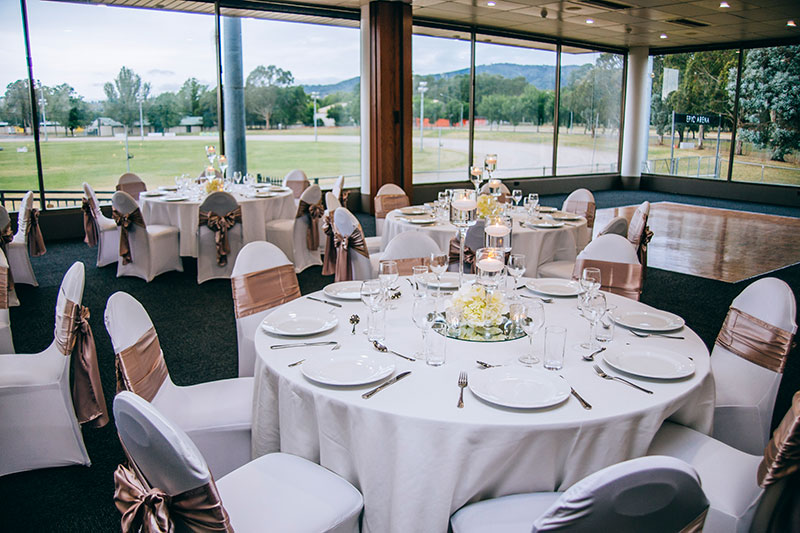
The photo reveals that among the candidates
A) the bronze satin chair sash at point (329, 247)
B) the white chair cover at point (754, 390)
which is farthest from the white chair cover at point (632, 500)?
the bronze satin chair sash at point (329, 247)

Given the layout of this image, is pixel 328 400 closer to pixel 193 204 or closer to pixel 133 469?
pixel 133 469

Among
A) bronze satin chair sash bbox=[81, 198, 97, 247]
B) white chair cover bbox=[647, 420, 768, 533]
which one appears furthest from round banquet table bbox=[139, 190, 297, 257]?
white chair cover bbox=[647, 420, 768, 533]

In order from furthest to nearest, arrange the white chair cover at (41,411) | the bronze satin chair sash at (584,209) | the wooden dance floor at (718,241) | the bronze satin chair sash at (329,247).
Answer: the wooden dance floor at (718,241) < the bronze satin chair sash at (584,209) < the bronze satin chair sash at (329,247) < the white chair cover at (41,411)

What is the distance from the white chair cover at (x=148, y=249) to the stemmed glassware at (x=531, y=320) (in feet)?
17.3

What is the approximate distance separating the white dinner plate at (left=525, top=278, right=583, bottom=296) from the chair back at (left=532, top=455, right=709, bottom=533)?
167 cm

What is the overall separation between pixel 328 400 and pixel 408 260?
2.09 meters

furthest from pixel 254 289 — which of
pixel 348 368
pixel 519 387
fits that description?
pixel 519 387

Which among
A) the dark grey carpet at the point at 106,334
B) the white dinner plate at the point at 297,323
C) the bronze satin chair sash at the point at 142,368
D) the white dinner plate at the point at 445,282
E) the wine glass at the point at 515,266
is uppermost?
the wine glass at the point at 515,266

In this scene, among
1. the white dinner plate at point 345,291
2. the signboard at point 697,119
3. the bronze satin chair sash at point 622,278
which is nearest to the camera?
the white dinner plate at point 345,291

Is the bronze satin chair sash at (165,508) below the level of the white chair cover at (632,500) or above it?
below

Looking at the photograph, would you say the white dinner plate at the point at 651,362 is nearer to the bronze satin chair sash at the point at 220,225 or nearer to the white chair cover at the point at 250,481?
the white chair cover at the point at 250,481

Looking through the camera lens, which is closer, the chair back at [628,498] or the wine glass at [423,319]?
the chair back at [628,498]

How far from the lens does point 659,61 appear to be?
15.0 m

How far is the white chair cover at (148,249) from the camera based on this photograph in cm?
652
